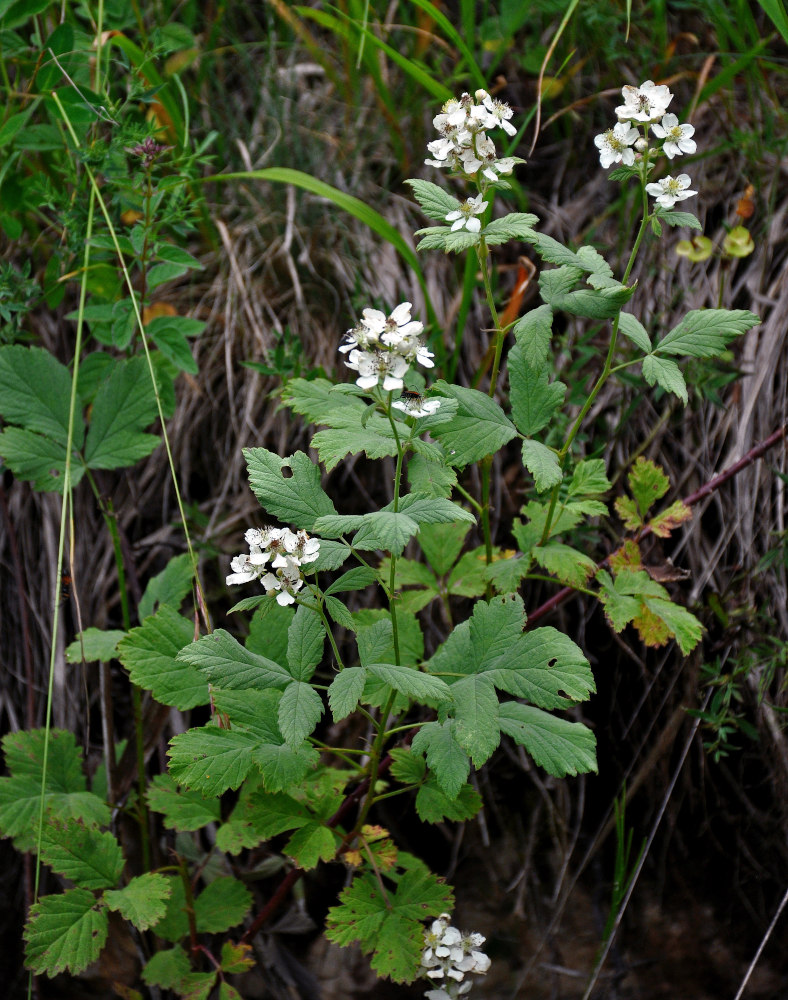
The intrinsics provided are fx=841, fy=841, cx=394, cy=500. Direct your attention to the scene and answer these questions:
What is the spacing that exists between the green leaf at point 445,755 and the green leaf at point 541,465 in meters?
0.39

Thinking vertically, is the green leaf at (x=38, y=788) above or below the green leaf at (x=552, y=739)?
below

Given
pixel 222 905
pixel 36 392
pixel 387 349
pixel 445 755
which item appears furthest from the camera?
pixel 36 392

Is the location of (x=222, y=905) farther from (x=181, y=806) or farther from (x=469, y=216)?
(x=469, y=216)

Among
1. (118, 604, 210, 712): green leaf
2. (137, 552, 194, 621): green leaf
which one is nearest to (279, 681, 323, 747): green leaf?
(118, 604, 210, 712): green leaf

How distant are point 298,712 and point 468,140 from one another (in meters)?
0.88

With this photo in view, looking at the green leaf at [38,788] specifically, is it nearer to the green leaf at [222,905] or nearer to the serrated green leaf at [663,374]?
the green leaf at [222,905]

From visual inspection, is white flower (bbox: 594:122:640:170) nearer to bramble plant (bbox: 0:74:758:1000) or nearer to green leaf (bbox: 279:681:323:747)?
bramble plant (bbox: 0:74:758:1000)

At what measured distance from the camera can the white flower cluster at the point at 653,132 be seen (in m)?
1.27

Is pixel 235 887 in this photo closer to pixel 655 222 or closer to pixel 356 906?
pixel 356 906

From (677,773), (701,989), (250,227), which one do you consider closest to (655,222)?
(677,773)

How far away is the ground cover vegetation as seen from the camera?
129 centimetres

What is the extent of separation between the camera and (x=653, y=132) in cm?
131

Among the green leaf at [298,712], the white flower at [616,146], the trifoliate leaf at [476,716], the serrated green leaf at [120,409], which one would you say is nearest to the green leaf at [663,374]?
the white flower at [616,146]

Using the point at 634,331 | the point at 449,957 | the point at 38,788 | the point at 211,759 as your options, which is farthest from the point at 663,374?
the point at 38,788
